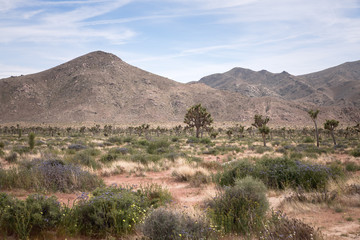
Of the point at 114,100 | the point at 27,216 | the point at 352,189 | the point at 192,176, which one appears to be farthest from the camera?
the point at 114,100

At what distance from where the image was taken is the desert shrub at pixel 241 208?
17.1ft

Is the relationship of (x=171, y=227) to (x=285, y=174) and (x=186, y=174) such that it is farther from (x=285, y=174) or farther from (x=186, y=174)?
(x=186, y=174)

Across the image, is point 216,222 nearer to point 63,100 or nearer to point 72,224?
point 72,224

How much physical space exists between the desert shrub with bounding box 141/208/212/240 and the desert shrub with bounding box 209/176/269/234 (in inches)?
23.9

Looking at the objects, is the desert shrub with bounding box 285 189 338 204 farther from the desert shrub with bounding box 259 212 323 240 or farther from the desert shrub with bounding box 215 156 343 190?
the desert shrub with bounding box 259 212 323 240

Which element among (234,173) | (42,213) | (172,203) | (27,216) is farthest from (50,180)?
(234,173)

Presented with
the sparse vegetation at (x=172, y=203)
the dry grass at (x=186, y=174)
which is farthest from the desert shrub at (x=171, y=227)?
the dry grass at (x=186, y=174)

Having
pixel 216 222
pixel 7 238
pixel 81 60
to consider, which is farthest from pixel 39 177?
pixel 81 60

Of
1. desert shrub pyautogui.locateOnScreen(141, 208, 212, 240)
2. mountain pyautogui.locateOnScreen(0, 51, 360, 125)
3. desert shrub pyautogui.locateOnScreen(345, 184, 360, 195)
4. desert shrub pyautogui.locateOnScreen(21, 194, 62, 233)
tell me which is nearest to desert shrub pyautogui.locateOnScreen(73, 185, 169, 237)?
desert shrub pyautogui.locateOnScreen(21, 194, 62, 233)

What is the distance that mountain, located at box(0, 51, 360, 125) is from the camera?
96.1 meters

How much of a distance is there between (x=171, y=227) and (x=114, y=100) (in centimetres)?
10448

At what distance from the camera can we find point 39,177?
8.91 meters

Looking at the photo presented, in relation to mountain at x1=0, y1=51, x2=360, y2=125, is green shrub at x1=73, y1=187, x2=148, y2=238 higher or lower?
lower

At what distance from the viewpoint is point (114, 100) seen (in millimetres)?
104500
